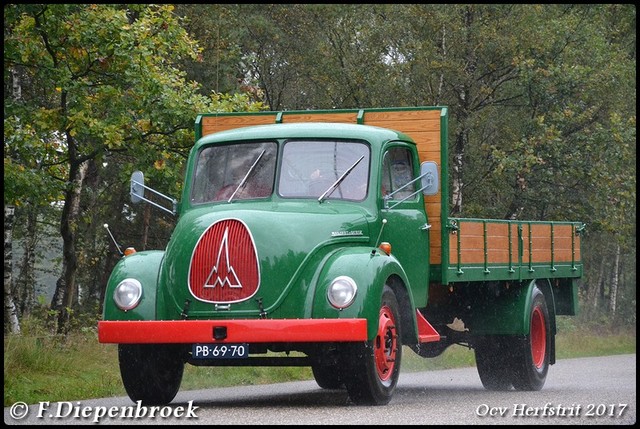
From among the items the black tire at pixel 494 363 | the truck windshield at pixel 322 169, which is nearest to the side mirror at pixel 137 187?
the truck windshield at pixel 322 169

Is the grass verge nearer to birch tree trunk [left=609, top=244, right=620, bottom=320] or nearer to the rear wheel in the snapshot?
the rear wheel

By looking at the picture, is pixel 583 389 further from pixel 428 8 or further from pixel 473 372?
pixel 428 8

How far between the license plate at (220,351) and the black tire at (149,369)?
71 cm

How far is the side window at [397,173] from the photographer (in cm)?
1323

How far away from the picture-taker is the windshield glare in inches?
502

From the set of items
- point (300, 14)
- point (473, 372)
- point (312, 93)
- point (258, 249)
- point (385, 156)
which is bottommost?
point (473, 372)

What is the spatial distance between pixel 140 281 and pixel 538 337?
248 inches

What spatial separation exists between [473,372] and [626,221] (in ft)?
54.8

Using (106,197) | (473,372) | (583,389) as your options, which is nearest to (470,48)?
(106,197)

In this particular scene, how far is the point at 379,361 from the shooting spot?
38.5ft

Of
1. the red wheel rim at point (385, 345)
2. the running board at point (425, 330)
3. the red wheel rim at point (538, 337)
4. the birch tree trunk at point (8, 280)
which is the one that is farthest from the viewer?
the birch tree trunk at point (8, 280)

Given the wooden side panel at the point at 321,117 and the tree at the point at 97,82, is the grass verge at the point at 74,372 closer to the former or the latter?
the tree at the point at 97,82

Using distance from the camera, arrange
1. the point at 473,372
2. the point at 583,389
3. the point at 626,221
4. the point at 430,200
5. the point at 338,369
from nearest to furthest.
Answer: the point at 338,369
the point at 430,200
the point at 583,389
the point at 473,372
the point at 626,221

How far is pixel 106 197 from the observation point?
3334 cm
